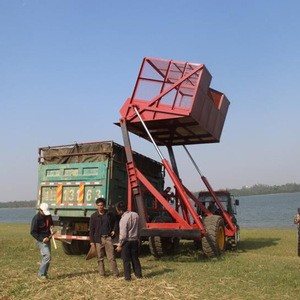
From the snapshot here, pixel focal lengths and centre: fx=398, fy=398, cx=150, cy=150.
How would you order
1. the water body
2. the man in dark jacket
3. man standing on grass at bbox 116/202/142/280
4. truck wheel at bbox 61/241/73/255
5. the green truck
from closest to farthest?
man standing on grass at bbox 116/202/142/280 < the man in dark jacket < the green truck < truck wheel at bbox 61/241/73/255 < the water body

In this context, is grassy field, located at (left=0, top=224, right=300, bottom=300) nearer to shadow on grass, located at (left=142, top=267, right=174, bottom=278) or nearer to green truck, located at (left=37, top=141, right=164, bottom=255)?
shadow on grass, located at (left=142, top=267, right=174, bottom=278)

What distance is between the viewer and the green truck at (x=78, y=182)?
10.8m

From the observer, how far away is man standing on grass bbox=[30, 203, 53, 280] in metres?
7.68

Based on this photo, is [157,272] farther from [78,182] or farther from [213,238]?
[78,182]

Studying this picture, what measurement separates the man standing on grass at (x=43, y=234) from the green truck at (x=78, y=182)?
8.75 feet

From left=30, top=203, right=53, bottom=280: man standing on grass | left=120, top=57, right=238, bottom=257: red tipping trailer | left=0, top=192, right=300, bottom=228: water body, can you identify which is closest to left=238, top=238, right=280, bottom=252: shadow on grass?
left=120, top=57, right=238, bottom=257: red tipping trailer

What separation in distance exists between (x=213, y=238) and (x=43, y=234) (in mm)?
4602

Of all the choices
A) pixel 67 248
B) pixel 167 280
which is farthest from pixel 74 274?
pixel 67 248

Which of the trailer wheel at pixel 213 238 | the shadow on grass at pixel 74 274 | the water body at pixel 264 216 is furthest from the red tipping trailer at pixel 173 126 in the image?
the water body at pixel 264 216

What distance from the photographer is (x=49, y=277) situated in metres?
7.93

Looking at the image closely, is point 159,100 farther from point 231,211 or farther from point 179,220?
point 231,211

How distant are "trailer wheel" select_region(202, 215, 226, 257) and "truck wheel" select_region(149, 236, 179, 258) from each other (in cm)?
122

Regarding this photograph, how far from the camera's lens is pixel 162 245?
38.2ft

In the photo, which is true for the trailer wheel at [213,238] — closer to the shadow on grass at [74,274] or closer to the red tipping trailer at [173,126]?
the red tipping trailer at [173,126]
